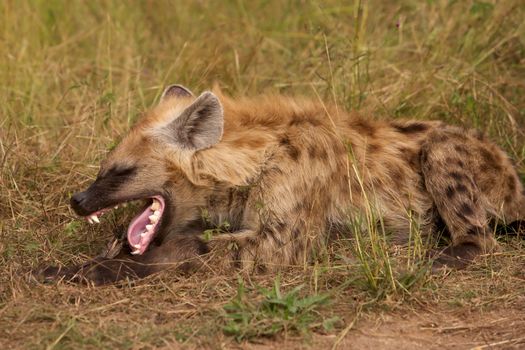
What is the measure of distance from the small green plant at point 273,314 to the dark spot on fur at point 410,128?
1283mm

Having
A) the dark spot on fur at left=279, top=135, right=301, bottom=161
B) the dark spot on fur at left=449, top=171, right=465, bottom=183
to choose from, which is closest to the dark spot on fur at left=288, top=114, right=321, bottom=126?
the dark spot on fur at left=279, top=135, right=301, bottom=161

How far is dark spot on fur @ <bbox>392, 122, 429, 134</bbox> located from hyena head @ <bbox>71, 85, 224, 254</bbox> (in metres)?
0.94

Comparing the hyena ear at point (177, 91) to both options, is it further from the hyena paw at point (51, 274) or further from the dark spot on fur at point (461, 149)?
the dark spot on fur at point (461, 149)

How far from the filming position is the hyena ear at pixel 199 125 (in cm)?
371

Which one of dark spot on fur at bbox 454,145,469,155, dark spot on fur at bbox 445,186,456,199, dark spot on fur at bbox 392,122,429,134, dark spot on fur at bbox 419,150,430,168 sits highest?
dark spot on fur at bbox 392,122,429,134

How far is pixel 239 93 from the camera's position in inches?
200

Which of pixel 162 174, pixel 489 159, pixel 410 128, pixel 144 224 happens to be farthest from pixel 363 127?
pixel 144 224

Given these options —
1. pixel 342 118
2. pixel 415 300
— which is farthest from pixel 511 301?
pixel 342 118

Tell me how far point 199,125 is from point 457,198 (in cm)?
117

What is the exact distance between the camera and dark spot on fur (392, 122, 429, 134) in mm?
4215

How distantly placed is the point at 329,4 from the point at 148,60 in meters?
1.31

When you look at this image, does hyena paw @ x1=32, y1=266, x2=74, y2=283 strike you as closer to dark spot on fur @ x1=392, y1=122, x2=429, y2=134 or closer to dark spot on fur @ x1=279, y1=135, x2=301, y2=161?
dark spot on fur @ x1=279, y1=135, x2=301, y2=161

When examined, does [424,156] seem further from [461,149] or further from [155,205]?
[155,205]

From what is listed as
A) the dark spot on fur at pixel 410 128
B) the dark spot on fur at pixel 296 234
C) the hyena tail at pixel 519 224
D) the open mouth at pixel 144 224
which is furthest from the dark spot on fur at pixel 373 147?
the open mouth at pixel 144 224
